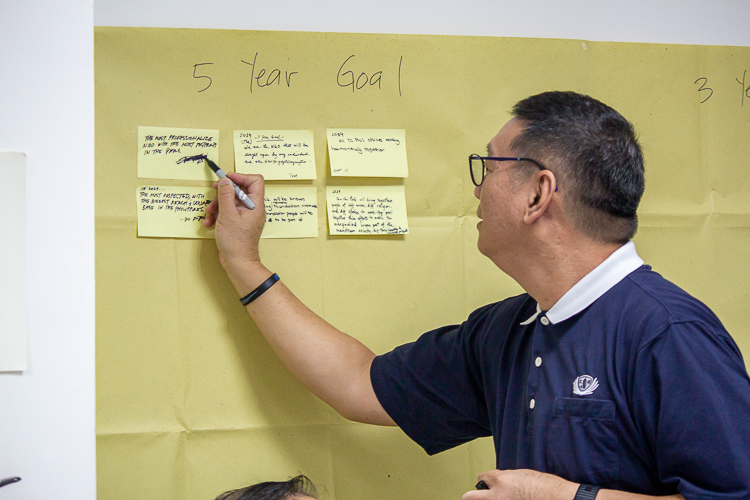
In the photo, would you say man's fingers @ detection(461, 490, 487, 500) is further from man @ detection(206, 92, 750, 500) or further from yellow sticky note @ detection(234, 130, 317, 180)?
yellow sticky note @ detection(234, 130, 317, 180)

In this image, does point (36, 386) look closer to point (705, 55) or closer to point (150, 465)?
point (150, 465)

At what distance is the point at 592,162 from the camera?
2.98 feet

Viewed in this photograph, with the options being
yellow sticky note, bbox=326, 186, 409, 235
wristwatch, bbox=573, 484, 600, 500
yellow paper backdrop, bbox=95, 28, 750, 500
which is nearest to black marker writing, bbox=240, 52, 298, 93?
yellow paper backdrop, bbox=95, 28, 750, 500

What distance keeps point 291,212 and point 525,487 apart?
686mm

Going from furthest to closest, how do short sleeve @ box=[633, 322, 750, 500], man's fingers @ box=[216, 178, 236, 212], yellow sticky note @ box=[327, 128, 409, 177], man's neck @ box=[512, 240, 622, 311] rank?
yellow sticky note @ box=[327, 128, 409, 177] < man's fingers @ box=[216, 178, 236, 212] < man's neck @ box=[512, 240, 622, 311] < short sleeve @ box=[633, 322, 750, 500]

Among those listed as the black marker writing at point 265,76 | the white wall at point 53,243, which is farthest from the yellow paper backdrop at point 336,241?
the white wall at point 53,243

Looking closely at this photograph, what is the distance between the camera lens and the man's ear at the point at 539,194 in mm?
914

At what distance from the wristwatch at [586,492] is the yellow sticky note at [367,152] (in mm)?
694

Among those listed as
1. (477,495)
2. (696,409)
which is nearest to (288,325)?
(477,495)

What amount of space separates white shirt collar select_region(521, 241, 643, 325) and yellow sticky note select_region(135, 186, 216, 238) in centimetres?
70

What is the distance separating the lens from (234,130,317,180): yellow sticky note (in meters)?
1.15

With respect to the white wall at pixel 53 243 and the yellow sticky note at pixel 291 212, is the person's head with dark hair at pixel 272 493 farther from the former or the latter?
the yellow sticky note at pixel 291 212

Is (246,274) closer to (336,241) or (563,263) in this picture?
(336,241)

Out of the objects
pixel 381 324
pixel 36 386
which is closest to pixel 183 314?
pixel 36 386
